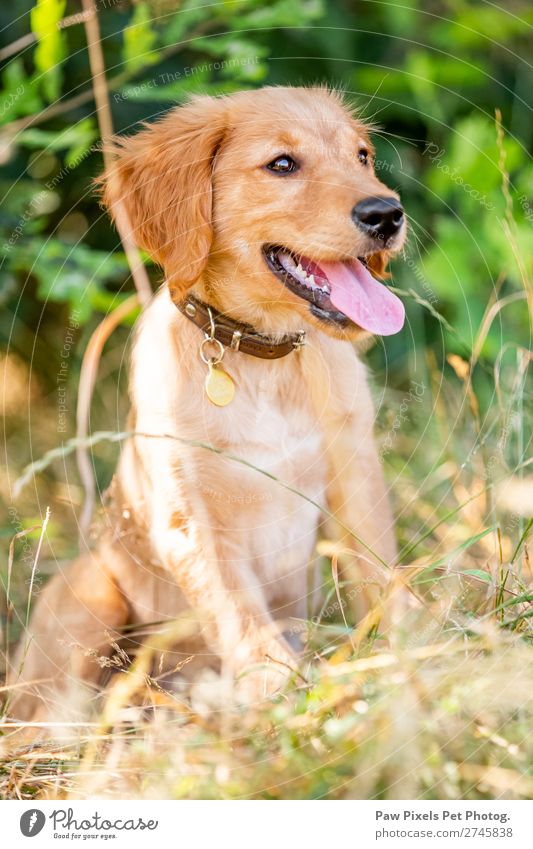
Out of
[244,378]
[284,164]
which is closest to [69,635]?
[244,378]

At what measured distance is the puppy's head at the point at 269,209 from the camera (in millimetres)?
2531

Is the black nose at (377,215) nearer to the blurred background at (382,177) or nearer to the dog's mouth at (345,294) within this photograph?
the dog's mouth at (345,294)

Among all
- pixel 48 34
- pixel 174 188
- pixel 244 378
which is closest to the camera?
pixel 174 188

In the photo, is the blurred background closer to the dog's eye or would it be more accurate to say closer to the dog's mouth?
the dog's mouth

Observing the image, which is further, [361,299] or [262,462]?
[262,462]

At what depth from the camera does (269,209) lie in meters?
2.62

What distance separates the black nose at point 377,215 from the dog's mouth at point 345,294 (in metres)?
0.14

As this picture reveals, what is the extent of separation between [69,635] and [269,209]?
5.11ft

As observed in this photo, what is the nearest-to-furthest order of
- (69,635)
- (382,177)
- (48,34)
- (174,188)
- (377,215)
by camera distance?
(377,215) → (174,188) → (69,635) → (48,34) → (382,177)

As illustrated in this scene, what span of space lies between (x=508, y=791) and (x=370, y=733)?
0.37m

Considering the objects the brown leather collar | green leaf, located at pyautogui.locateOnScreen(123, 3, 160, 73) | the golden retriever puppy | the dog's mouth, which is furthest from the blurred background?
the brown leather collar

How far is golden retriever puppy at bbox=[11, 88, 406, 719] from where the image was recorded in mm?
2604

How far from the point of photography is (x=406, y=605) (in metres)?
2.76

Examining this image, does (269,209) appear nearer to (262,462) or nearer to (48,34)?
(262,462)
